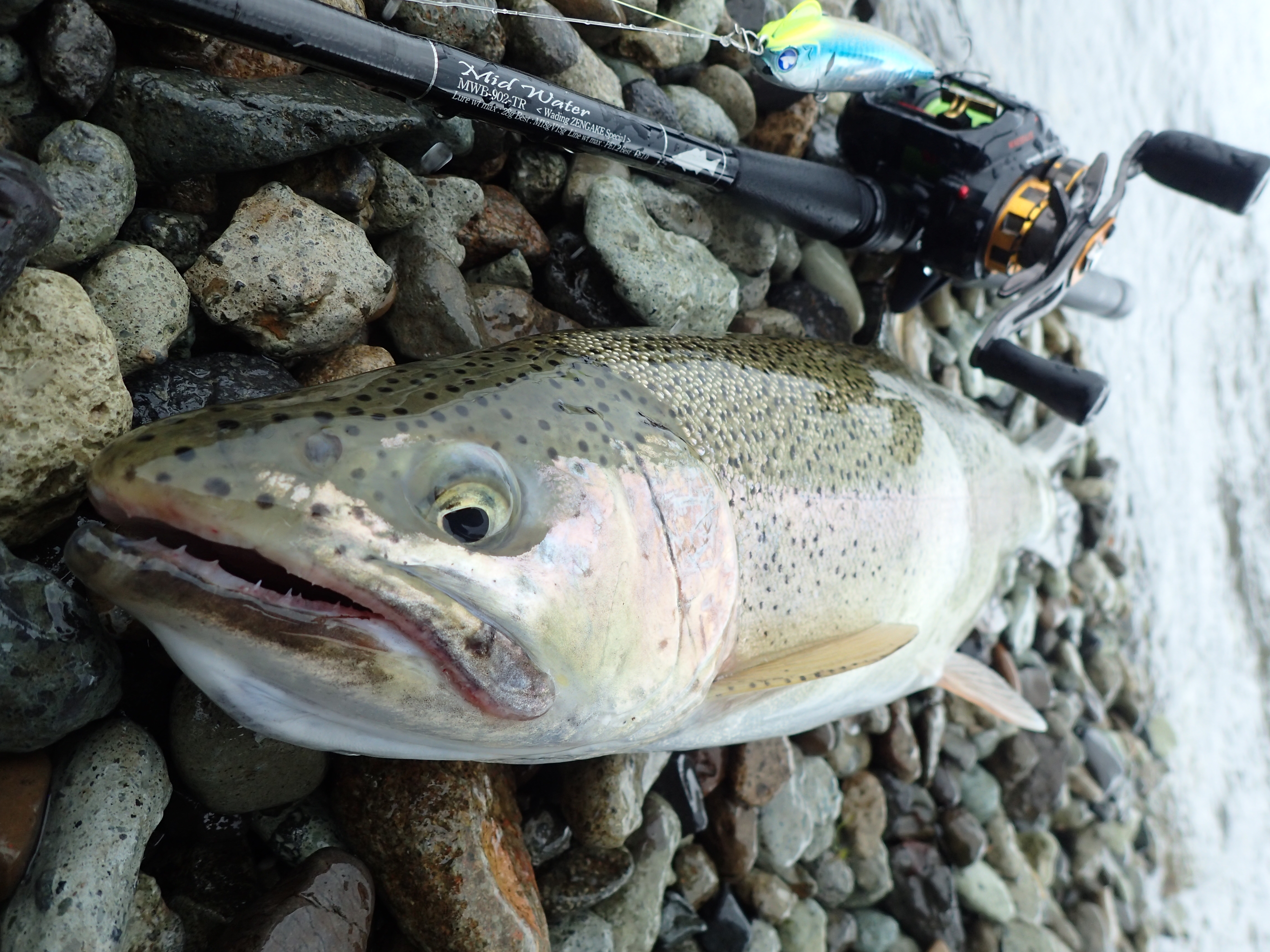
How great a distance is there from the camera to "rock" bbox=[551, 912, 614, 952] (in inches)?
81.4

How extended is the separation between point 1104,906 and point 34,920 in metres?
4.13

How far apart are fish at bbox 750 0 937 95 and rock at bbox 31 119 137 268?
64.2 inches

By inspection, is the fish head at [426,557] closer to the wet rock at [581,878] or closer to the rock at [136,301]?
the rock at [136,301]

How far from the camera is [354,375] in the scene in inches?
66.2

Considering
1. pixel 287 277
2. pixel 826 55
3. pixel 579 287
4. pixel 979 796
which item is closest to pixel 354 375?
pixel 287 277

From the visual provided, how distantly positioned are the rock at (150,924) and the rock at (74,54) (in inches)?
58.1

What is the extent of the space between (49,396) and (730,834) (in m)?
2.07

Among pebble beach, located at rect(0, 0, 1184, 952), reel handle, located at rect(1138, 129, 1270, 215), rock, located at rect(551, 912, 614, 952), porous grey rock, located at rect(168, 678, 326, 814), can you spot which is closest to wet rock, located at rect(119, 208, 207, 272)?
pebble beach, located at rect(0, 0, 1184, 952)

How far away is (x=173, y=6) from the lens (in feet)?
4.97

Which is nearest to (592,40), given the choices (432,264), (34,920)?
(432,264)

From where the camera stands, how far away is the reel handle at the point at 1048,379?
242cm

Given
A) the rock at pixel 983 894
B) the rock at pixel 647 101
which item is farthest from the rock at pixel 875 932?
the rock at pixel 647 101

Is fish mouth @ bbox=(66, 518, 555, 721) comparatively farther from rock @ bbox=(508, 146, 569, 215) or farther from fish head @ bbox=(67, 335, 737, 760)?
rock @ bbox=(508, 146, 569, 215)

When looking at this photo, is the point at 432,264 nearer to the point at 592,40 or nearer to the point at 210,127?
the point at 210,127
